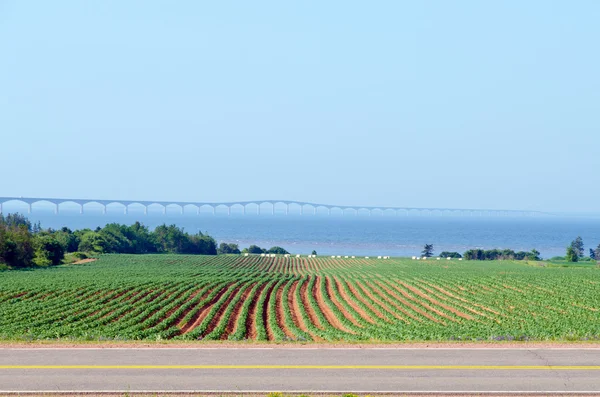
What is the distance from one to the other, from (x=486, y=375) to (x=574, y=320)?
1517 centimetres

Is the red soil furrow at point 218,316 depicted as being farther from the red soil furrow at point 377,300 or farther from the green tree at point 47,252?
the green tree at point 47,252

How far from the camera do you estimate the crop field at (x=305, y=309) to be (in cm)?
2569

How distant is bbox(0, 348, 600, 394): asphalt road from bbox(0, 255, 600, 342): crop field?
11.0 feet

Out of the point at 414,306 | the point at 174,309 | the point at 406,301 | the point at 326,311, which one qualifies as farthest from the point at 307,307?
the point at 174,309

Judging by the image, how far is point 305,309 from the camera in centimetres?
3784

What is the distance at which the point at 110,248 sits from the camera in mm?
121562

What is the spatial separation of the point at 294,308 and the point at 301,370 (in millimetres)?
21148

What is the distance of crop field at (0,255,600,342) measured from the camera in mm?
25688

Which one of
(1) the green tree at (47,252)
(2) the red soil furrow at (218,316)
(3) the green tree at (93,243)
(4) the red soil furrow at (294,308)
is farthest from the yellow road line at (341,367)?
(3) the green tree at (93,243)

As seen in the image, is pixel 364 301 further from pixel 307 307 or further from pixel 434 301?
pixel 434 301

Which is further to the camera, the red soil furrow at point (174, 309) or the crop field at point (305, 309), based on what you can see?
the red soil furrow at point (174, 309)

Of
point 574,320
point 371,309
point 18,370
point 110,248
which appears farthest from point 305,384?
point 110,248

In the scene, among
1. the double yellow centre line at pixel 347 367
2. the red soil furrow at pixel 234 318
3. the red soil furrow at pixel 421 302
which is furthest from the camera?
the red soil furrow at pixel 421 302

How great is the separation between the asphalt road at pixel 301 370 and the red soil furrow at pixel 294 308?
426 inches
